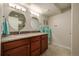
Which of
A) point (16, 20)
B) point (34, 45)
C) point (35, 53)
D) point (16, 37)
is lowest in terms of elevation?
point (35, 53)

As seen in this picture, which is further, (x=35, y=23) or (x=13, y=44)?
(x=35, y=23)

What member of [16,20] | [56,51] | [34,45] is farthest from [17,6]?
[56,51]

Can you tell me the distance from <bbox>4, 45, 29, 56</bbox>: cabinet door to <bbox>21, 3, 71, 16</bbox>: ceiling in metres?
0.53

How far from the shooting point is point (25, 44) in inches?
54.8

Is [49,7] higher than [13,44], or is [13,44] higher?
[49,7]

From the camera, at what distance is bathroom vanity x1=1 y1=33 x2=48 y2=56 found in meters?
1.28

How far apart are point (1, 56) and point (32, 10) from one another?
0.73 m

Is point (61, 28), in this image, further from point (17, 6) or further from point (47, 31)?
point (17, 6)

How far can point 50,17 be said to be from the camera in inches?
56.5

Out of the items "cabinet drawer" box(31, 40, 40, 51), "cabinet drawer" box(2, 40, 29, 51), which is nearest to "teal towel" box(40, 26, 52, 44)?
"cabinet drawer" box(31, 40, 40, 51)

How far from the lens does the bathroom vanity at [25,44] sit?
1283 mm

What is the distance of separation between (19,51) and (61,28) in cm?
65

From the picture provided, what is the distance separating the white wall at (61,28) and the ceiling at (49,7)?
0.20ft

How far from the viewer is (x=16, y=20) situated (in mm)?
1389
